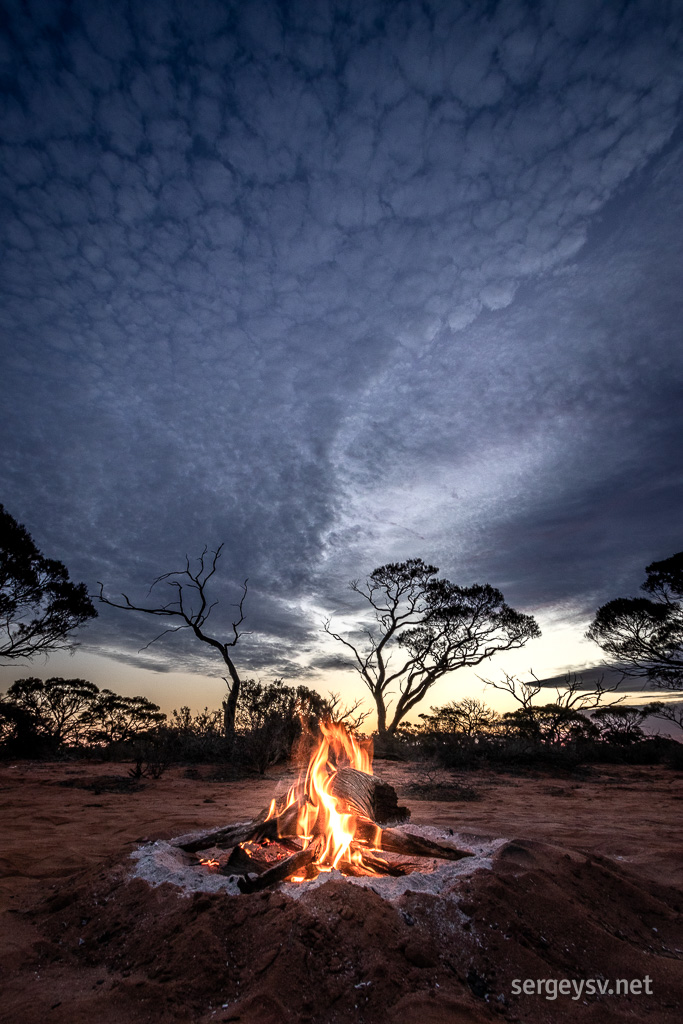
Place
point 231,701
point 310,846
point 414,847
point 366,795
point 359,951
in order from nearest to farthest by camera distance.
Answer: point 359,951 → point 310,846 → point 414,847 → point 366,795 → point 231,701

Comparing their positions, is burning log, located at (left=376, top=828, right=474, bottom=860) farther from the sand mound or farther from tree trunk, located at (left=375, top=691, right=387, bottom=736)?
tree trunk, located at (left=375, top=691, right=387, bottom=736)

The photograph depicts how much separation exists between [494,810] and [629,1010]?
532 cm

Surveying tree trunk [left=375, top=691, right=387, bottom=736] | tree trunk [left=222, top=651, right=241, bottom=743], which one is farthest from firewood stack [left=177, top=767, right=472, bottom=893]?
tree trunk [left=375, top=691, right=387, bottom=736]

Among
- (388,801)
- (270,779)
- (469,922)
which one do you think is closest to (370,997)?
(469,922)

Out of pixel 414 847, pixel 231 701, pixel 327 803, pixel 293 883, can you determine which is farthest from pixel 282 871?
pixel 231 701

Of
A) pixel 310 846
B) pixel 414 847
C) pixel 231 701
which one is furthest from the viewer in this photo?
pixel 231 701

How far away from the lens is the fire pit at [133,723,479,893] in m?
3.09

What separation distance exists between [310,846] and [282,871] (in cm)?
39

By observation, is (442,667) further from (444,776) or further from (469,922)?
(469,922)

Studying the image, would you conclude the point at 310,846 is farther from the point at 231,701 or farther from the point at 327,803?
the point at 231,701

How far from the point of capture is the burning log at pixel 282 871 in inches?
106

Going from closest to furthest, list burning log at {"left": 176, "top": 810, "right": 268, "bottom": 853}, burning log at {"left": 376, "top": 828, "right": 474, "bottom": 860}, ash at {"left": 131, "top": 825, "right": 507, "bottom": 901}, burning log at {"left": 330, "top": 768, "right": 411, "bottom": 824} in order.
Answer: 1. ash at {"left": 131, "top": 825, "right": 507, "bottom": 901}
2. burning log at {"left": 376, "top": 828, "right": 474, "bottom": 860}
3. burning log at {"left": 176, "top": 810, "right": 268, "bottom": 853}
4. burning log at {"left": 330, "top": 768, "right": 411, "bottom": 824}

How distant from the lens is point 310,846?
3.23 meters

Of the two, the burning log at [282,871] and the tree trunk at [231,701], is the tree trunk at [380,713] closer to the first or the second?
the tree trunk at [231,701]
